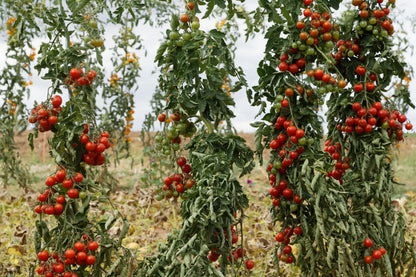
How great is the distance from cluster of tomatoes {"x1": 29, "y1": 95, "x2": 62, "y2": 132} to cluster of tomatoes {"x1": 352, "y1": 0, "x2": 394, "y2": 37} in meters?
1.75

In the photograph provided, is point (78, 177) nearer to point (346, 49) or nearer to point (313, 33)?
point (313, 33)

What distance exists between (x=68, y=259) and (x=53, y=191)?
0.32 m

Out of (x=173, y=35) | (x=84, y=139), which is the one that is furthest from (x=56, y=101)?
(x=173, y=35)

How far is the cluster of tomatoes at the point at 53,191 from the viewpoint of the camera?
1797mm

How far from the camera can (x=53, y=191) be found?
1.87 m

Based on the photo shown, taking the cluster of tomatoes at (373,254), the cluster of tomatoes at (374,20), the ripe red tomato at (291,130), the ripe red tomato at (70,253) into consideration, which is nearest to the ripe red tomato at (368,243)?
the cluster of tomatoes at (373,254)

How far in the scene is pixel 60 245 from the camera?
1861 millimetres

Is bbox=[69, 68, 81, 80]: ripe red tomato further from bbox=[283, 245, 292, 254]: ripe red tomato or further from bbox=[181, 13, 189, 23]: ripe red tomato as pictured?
bbox=[283, 245, 292, 254]: ripe red tomato

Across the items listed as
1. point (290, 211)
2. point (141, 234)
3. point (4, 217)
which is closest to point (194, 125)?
point (290, 211)

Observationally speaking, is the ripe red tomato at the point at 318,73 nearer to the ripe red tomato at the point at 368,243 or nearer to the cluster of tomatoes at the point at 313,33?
the cluster of tomatoes at the point at 313,33

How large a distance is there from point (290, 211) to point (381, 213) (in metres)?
0.62

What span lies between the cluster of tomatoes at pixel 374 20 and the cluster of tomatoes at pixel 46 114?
1.75 m

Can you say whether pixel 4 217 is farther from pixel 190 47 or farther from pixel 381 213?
pixel 381 213

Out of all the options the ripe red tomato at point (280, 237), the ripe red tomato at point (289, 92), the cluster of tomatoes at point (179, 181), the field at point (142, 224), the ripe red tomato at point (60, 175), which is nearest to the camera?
the ripe red tomato at point (60, 175)
